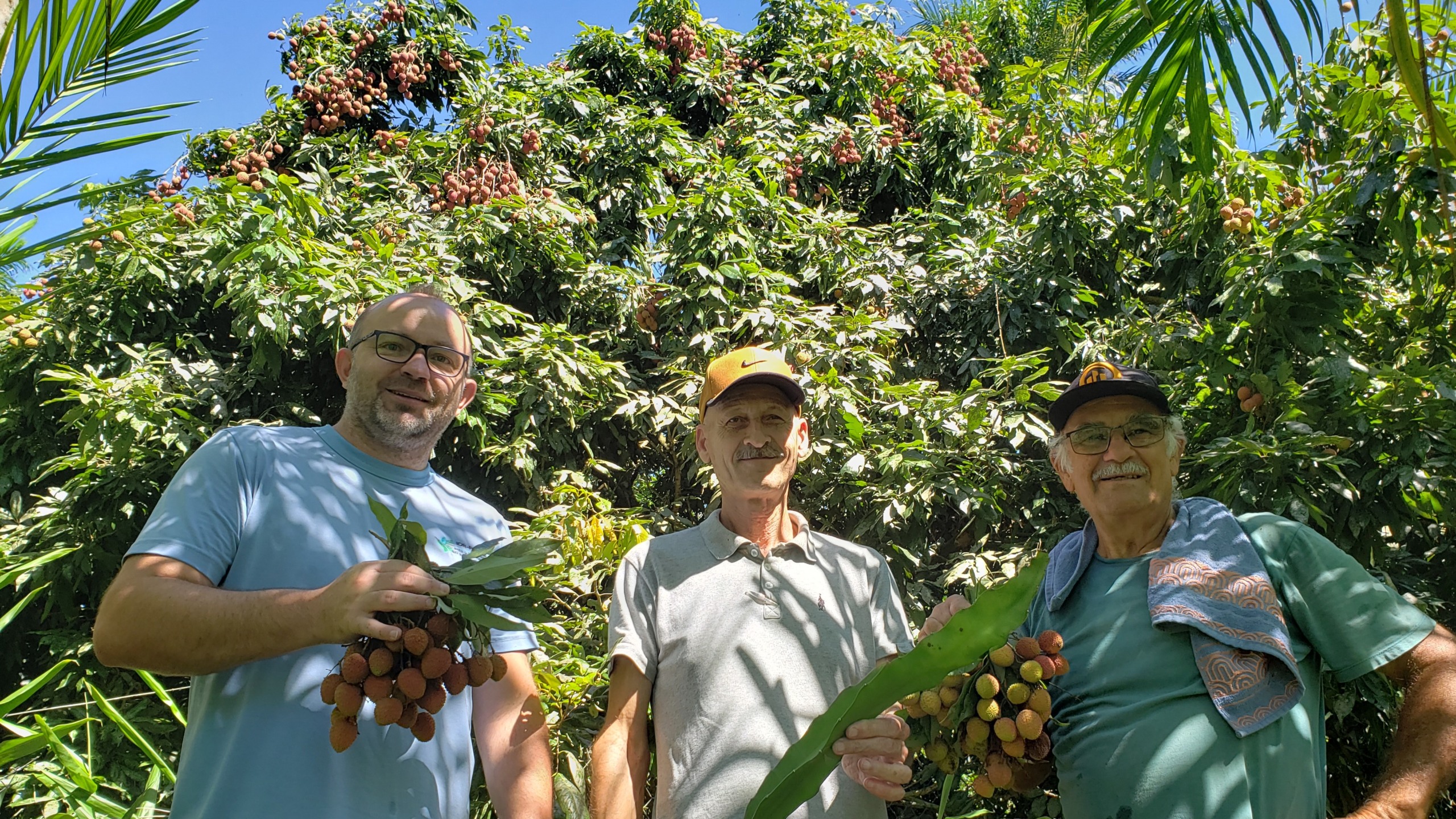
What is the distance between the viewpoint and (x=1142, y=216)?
14.4ft

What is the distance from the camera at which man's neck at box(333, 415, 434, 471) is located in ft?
6.67

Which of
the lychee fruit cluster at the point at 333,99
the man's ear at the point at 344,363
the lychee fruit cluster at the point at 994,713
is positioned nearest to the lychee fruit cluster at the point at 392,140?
the lychee fruit cluster at the point at 333,99

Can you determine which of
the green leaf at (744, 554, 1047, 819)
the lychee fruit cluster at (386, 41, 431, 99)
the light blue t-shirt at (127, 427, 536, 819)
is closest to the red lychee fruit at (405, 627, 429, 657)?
the light blue t-shirt at (127, 427, 536, 819)

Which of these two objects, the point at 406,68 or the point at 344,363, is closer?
the point at 344,363

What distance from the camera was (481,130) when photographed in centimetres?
533

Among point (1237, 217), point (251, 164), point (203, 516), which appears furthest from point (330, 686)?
point (251, 164)

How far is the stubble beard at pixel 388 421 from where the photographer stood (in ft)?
6.58

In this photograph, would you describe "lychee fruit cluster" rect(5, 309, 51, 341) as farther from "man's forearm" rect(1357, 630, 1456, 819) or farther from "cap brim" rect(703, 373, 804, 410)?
"man's forearm" rect(1357, 630, 1456, 819)

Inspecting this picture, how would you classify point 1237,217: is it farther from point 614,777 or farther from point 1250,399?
point 614,777

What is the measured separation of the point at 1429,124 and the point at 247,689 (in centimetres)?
206

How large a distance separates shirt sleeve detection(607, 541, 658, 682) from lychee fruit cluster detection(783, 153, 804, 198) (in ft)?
12.7

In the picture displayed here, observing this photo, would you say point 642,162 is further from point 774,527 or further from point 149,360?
point 774,527

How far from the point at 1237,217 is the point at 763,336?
6.53 ft

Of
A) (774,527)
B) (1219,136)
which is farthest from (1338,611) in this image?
(1219,136)
